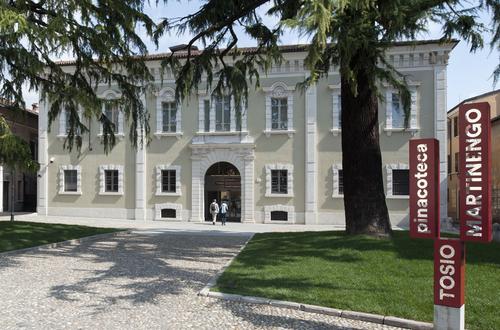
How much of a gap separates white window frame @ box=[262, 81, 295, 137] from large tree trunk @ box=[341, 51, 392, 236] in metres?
15.7

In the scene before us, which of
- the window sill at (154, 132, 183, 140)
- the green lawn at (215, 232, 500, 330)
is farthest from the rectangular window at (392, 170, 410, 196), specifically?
the green lawn at (215, 232, 500, 330)

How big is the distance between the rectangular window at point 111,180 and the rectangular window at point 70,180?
7.35ft

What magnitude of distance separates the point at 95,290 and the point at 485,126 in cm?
654

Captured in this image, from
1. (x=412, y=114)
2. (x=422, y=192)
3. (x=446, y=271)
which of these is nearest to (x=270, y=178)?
(x=412, y=114)

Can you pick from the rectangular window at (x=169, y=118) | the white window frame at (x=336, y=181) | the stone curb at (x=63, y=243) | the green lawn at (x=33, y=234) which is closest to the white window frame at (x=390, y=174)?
the white window frame at (x=336, y=181)

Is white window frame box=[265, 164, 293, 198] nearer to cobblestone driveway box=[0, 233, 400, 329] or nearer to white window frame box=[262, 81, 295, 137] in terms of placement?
white window frame box=[262, 81, 295, 137]

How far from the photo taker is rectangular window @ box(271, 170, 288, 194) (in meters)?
28.7

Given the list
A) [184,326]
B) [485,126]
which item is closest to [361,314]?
[184,326]

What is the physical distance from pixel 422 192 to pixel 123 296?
16.1 feet

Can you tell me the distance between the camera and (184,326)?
246 inches

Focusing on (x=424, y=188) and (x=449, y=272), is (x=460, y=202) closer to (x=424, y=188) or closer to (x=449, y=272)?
(x=424, y=188)

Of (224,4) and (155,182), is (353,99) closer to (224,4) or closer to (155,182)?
(224,4)

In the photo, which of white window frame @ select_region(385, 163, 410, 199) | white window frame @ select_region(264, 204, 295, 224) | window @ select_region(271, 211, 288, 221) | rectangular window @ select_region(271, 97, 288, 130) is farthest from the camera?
rectangular window @ select_region(271, 97, 288, 130)

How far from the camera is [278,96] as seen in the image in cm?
2902
